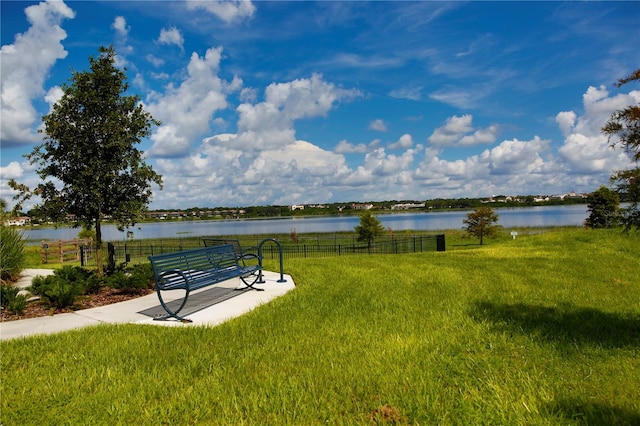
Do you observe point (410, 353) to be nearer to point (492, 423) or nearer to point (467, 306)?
point (492, 423)

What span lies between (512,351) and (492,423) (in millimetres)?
1694

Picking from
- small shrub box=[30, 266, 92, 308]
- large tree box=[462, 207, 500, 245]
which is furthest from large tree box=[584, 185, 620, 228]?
small shrub box=[30, 266, 92, 308]

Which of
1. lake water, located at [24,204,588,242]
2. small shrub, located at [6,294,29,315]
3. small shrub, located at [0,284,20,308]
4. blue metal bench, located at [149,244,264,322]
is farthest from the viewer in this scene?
lake water, located at [24,204,588,242]

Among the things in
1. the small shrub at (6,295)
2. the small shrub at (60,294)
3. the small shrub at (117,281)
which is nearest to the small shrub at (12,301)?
the small shrub at (6,295)

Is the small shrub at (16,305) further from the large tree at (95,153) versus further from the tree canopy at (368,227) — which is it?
the tree canopy at (368,227)

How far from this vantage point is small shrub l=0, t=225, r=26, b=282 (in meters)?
10.4

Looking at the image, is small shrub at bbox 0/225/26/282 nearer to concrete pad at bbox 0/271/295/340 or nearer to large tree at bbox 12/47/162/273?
large tree at bbox 12/47/162/273

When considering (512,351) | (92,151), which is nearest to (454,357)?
(512,351)

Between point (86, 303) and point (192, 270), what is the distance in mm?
2249

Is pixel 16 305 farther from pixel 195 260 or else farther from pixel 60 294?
pixel 195 260

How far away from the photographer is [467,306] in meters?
6.57

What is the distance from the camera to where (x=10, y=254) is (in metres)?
10.7

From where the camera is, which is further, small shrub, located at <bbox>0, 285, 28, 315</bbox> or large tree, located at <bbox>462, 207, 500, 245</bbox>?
large tree, located at <bbox>462, 207, 500, 245</bbox>

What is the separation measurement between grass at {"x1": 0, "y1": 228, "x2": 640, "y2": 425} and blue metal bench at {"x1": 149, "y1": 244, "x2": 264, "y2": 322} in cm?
71
